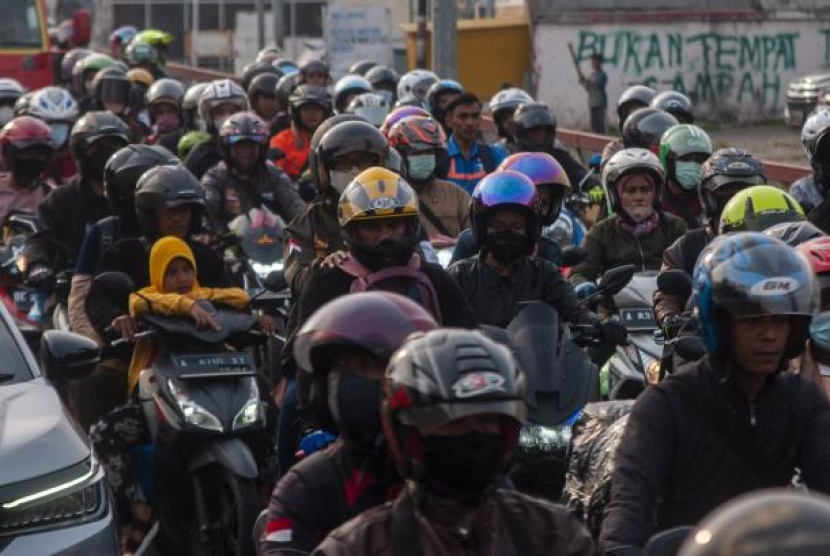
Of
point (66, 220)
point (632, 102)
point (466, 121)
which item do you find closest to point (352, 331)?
point (66, 220)

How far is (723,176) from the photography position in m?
10.9

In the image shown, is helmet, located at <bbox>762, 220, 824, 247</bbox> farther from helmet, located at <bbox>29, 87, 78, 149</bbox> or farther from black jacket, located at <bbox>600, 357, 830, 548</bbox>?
helmet, located at <bbox>29, 87, 78, 149</bbox>

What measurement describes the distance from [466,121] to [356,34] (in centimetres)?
2253

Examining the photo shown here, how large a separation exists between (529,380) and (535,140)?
25.2 feet

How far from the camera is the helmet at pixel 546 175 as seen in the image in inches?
449

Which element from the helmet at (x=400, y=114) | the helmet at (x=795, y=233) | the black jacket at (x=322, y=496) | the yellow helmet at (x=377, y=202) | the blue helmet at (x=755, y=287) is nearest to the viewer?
the black jacket at (x=322, y=496)

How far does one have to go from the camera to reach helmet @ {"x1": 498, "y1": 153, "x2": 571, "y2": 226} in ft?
37.4

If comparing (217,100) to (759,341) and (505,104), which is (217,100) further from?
(759,341)

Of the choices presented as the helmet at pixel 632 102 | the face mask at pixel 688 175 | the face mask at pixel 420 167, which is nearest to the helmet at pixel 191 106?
the helmet at pixel 632 102

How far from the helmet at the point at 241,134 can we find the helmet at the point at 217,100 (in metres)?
3.60

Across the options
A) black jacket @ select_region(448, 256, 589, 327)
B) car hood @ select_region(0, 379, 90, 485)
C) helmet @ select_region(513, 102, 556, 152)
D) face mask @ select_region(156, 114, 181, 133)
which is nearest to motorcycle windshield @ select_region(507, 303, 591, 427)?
black jacket @ select_region(448, 256, 589, 327)

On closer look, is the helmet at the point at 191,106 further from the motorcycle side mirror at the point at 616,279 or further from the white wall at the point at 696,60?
the white wall at the point at 696,60

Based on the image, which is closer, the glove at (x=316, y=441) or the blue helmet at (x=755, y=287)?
the blue helmet at (x=755, y=287)

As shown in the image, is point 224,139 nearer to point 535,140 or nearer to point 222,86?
point 535,140
